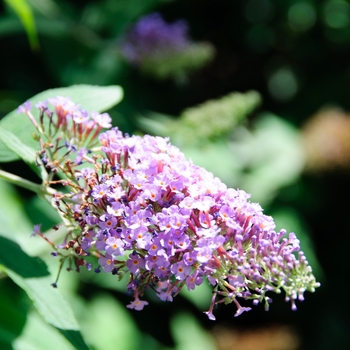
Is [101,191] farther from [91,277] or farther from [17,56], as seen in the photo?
[17,56]

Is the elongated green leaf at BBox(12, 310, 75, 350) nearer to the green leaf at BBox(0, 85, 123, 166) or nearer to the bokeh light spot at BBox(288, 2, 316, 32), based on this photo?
the green leaf at BBox(0, 85, 123, 166)

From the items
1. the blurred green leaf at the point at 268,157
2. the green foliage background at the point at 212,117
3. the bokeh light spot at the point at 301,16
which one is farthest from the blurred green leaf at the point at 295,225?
the bokeh light spot at the point at 301,16

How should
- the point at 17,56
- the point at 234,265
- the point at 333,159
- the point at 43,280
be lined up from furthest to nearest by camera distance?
1. the point at 333,159
2. the point at 17,56
3. the point at 43,280
4. the point at 234,265

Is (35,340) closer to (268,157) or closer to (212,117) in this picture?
(212,117)

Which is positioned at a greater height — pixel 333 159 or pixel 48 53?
pixel 48 53

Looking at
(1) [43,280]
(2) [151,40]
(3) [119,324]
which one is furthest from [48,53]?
(1) [43,280]

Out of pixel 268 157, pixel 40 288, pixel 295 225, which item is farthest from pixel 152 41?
pixel 40 288

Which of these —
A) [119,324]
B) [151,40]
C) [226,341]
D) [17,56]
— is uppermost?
[151,40]

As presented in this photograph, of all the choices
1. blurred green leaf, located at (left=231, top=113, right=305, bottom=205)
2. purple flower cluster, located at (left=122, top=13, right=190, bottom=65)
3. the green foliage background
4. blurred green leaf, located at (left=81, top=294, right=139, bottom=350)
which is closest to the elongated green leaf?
the green foliage background
